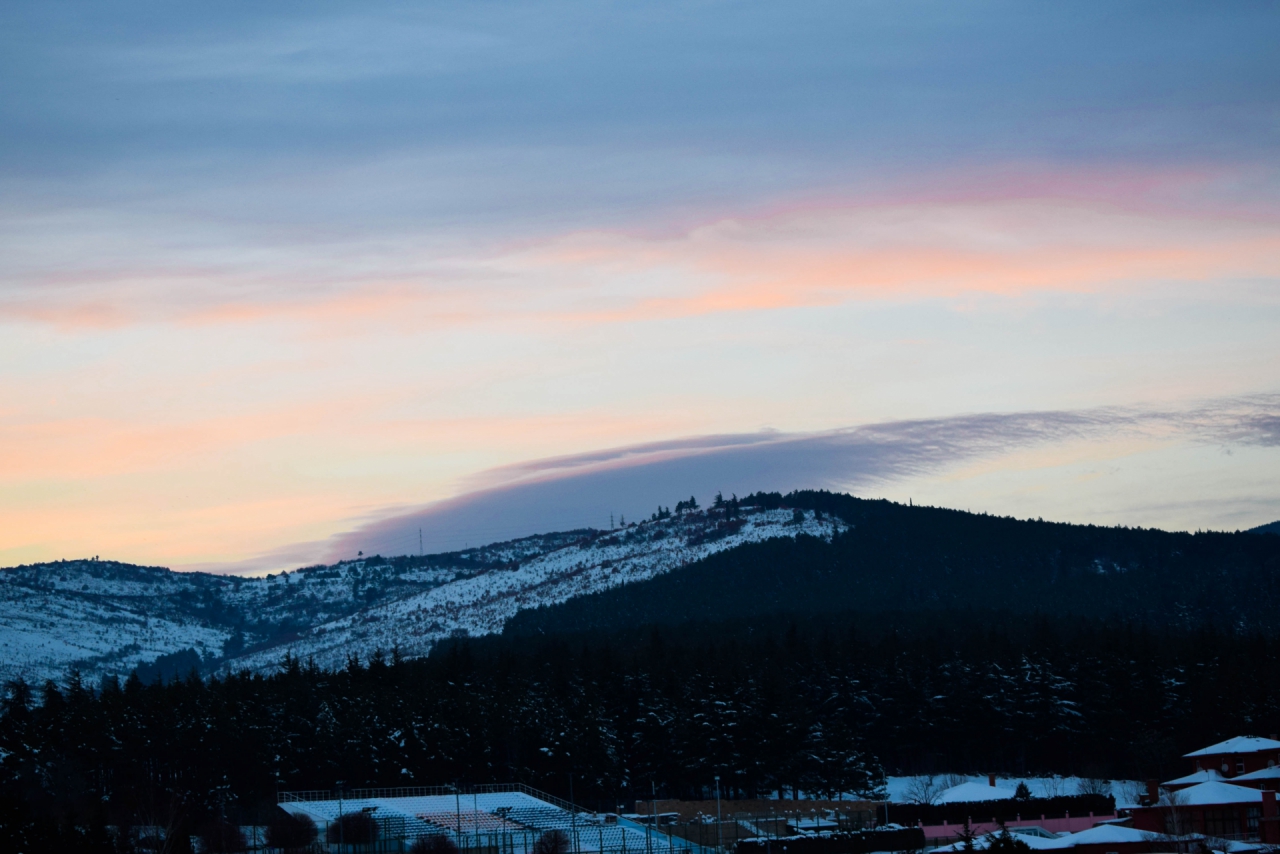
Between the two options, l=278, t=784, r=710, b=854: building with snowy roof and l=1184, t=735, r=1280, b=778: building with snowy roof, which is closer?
l=278, t=784, r=710, b=854: building with snowy roof

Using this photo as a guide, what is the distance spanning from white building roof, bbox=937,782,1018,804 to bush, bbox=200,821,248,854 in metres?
41.0

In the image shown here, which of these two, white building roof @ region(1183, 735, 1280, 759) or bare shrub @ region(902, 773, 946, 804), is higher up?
white building roof @ region(1183, 735, 1280, 759)

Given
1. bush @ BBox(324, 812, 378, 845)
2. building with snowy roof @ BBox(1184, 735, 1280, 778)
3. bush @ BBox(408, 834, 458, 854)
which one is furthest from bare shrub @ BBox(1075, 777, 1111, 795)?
bush @ BBox(324, 812, 378, 845)

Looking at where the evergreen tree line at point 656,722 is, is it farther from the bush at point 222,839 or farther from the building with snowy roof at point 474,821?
the bush at point 222,839

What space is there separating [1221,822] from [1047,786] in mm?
29339

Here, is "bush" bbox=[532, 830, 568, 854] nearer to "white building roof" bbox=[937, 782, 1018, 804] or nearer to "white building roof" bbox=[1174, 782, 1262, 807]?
"white building roof" bbox=[937, 782, 1018, 804]

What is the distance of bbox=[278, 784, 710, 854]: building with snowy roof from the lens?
83.2m

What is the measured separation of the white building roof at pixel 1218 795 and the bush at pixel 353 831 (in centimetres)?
4390

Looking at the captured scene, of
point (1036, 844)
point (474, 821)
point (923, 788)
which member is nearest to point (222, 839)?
point (474, 821)

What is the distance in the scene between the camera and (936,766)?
123500mm

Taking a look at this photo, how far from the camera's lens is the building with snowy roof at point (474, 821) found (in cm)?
8325

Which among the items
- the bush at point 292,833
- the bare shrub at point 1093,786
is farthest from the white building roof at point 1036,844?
the bare shrub at point 1093,786

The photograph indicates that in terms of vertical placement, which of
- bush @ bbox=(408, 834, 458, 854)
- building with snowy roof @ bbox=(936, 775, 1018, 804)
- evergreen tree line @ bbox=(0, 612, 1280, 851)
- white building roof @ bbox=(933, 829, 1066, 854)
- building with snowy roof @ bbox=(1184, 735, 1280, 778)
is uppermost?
evergreen tree line @ bbox=(0, 612, 1280, 851)

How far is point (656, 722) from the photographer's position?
11212 centimetres
